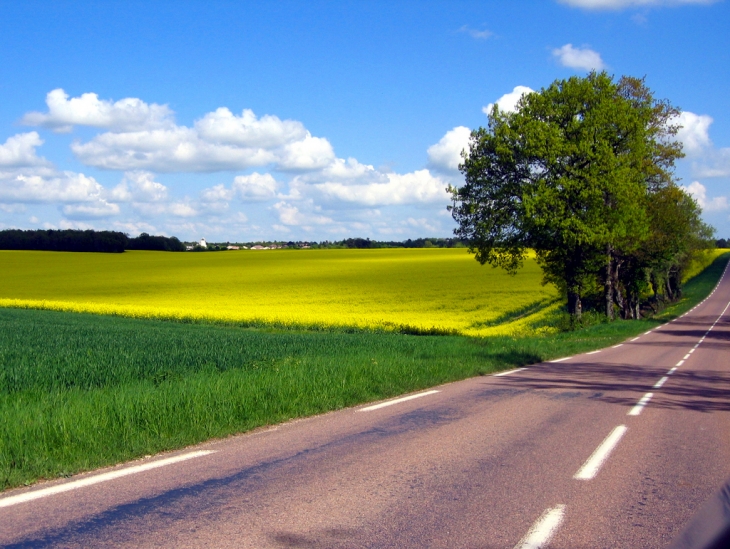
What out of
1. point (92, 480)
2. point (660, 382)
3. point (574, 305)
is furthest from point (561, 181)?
point (92, 480)

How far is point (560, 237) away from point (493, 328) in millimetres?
6756

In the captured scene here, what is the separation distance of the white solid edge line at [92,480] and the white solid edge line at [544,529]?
3624mm

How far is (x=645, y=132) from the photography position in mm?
33938

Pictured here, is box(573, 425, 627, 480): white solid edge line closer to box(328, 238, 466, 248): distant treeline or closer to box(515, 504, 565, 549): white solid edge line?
box(515, 504, 565, 549): white solid edge line

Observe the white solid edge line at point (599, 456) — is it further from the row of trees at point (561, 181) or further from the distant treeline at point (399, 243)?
the distant treeline at point (399, 243)

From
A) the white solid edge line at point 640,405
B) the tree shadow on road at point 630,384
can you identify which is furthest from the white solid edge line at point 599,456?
the tree shadow on road at point 630,384

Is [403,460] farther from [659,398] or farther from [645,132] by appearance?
[645,132]

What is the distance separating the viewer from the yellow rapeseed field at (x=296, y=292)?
3728 cm

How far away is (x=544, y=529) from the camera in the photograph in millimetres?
4629

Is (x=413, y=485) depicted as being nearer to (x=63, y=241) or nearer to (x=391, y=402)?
(x=391, y=402)

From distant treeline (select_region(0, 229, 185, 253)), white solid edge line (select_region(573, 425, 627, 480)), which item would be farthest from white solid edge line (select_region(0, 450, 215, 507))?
distant treeline (select_region(0, 229, 185, 253))

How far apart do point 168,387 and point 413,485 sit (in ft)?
16.0

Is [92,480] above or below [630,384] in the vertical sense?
above

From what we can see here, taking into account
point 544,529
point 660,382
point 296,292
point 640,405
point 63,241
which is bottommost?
point 296,292
